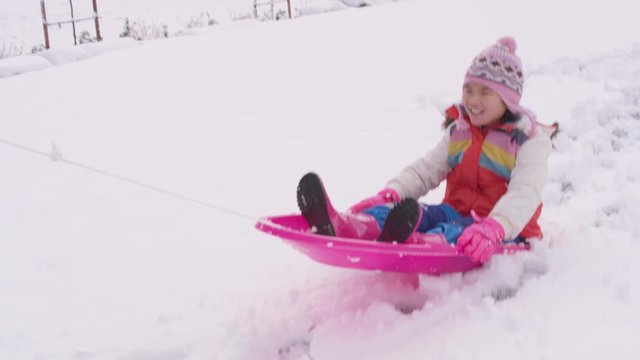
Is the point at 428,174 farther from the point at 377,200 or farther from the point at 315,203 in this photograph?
the point at 315,203

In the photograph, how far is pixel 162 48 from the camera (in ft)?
25.6

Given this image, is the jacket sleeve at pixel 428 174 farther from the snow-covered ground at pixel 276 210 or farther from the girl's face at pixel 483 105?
the snow-covered ground at pixel 276 210

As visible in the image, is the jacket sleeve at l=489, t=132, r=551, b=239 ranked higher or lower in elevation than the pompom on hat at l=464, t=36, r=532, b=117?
lower

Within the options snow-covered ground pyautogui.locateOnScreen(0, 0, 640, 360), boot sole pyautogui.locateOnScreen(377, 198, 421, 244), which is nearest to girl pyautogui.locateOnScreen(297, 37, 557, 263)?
boot sole pyautogui.locateOnScreen(377, 198, 421, 244)

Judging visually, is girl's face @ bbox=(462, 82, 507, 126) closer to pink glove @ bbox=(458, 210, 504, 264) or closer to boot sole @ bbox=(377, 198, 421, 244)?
pink glove @ bbox=(458, 210, 504, 264)

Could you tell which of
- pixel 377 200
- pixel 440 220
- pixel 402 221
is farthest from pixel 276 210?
pixel 402 221

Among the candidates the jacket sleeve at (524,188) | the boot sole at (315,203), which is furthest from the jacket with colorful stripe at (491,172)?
the boot sole at (315,203)

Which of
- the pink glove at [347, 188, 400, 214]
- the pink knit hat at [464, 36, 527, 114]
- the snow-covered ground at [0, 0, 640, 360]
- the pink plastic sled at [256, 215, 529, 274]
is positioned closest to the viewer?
the pink plastic sled at [256, 215, 529, 274]

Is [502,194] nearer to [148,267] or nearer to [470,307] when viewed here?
[470,307]

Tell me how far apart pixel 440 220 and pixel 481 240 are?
40cm

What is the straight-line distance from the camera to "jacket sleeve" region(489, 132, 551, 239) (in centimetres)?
212

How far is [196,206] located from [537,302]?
1.76 m

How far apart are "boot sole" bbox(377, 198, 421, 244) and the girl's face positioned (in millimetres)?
550

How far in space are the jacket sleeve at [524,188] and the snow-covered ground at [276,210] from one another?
0.13 meters
